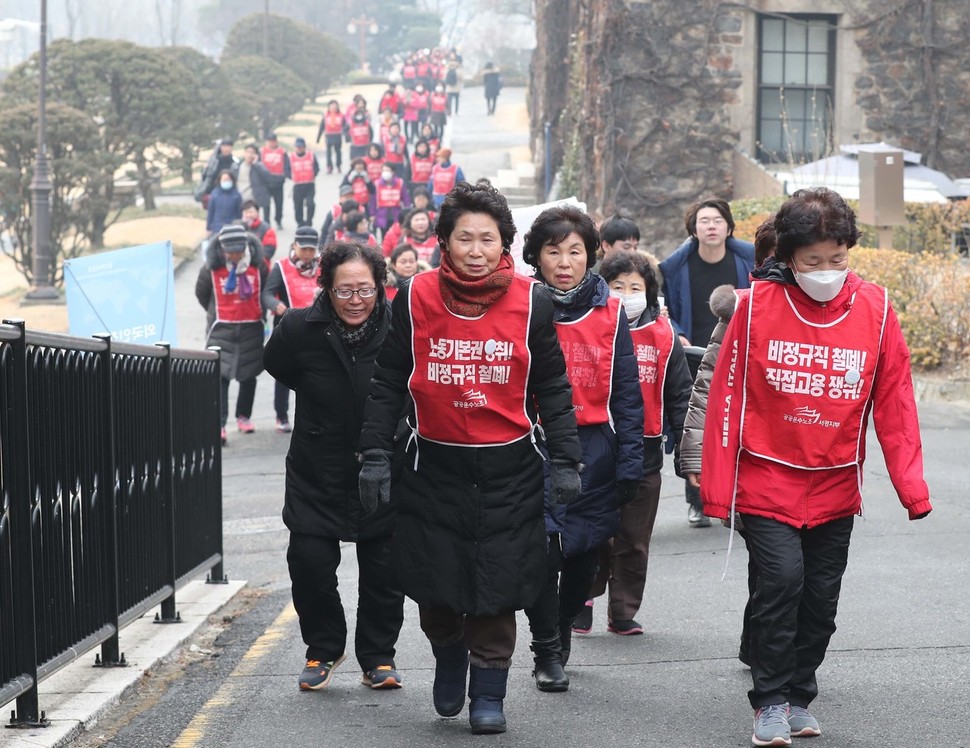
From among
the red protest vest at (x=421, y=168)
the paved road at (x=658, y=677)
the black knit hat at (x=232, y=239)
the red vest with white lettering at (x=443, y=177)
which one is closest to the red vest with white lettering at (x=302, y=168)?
the red protest vest at (x=421, y=168)

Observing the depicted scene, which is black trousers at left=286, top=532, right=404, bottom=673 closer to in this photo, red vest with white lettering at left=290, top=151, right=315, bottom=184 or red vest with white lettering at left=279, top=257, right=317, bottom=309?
red vest with white lettering at left=279, top=257, right=317, bottom=309

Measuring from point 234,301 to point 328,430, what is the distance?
760cm

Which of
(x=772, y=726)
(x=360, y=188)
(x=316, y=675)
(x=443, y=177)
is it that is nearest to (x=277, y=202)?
(x=443, y=177)

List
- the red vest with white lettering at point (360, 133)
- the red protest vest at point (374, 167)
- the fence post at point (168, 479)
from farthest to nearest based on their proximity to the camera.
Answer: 1. the red vest with white lettering at point (360, 133)
2. the red protest vest at point (374, 167)
3. the fence post at point (168, 479)

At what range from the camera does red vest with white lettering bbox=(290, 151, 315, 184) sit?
101 ft

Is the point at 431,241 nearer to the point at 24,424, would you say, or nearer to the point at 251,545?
the point at 251,545

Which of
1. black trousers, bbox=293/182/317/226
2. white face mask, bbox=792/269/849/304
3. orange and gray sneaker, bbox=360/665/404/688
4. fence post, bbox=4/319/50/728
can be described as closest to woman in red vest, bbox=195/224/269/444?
orange and gray sneaker, bbox=360/665/404/688

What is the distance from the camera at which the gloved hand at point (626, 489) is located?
19.3ft

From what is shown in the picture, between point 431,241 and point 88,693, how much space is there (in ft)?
36.9

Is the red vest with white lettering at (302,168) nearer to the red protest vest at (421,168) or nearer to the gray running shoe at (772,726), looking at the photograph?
the red protest vest at (421,168)

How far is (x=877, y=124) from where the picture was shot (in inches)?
896

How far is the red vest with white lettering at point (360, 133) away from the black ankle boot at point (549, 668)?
31146 millimetres

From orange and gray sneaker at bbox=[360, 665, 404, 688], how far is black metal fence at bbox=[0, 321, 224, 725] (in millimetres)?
1019

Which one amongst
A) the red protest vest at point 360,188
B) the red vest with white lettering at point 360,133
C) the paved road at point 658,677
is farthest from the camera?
the red vest with white lettering at point 360,133
